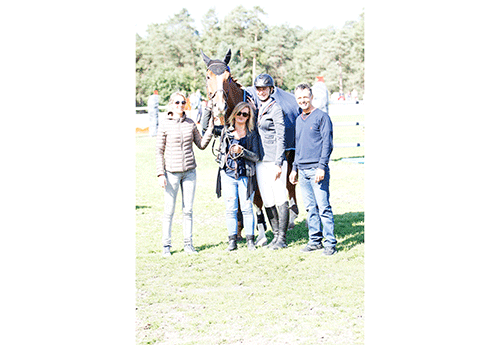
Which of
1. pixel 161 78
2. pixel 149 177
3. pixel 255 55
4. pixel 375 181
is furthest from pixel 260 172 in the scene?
pixel 255 55

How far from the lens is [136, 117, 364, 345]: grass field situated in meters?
4.19

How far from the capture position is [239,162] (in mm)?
6398

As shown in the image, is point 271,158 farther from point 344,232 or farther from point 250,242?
point 344,232

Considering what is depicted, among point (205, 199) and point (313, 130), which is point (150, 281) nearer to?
point (313, 130)

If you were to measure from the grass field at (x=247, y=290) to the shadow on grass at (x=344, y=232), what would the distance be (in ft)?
0.05

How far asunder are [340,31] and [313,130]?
173 ft

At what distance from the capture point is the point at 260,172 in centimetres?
658

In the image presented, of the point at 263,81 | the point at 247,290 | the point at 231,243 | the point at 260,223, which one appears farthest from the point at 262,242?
the point at 263,81

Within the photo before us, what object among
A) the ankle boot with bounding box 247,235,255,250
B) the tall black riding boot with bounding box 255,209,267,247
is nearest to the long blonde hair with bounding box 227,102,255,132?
the tall black riding boot with bounding box 255,209,267,247

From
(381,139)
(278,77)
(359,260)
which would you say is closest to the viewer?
(381,139)

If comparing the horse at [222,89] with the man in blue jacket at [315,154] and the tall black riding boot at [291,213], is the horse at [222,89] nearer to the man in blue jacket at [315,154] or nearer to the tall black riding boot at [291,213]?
the man in blue jacket at [315,154]

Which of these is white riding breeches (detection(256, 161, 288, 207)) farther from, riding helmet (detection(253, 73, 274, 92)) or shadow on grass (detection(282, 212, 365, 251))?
riding helmet (detection(253, 73, 274, 92))

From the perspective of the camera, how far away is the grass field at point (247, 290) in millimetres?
4188

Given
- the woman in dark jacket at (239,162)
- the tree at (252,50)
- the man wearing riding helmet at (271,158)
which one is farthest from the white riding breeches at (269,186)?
the tree at (252,50)
